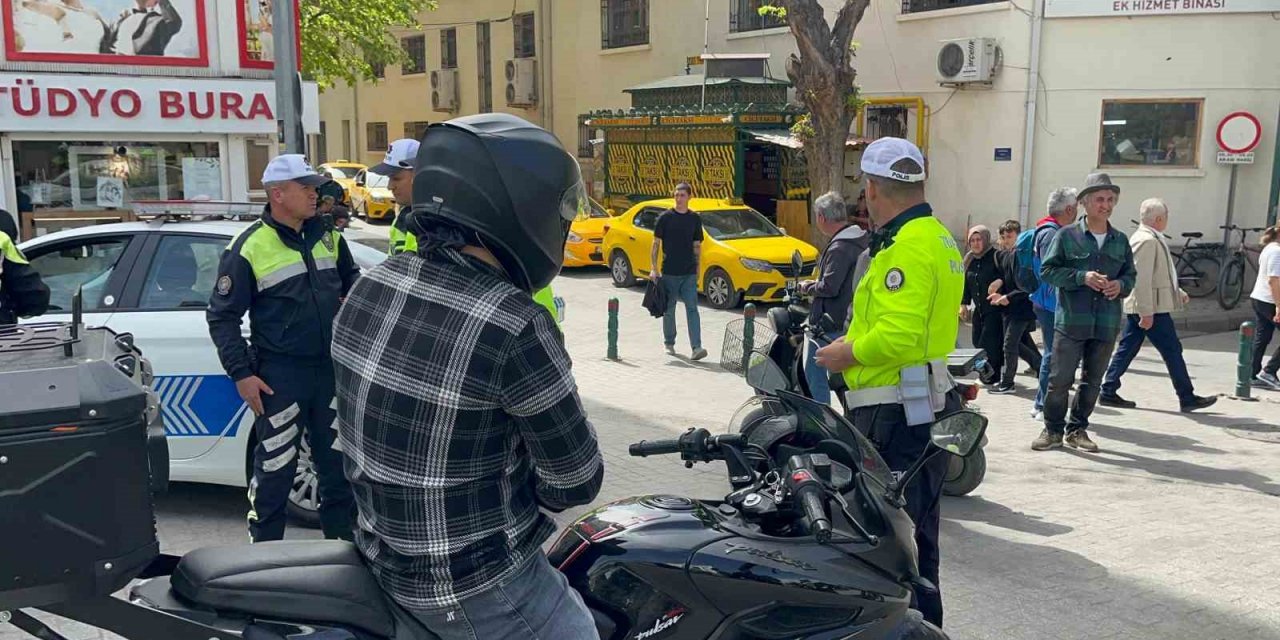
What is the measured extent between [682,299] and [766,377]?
843 cm

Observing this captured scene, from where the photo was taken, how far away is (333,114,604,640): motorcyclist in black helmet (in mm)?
2010

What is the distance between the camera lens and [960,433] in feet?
8.88

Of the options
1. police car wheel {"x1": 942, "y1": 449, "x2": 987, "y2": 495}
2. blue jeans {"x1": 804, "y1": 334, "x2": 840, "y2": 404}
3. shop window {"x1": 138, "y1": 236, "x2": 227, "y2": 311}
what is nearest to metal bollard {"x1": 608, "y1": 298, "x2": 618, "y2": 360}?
blue jeans {"x1": 804, "y1": 334, "x2": 840, "y2": 404}

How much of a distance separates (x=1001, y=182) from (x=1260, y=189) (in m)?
3.57

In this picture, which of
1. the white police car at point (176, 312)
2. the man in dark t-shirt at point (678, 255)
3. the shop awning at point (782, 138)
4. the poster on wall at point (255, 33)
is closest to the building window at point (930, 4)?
the shop awning at point (782, 138)

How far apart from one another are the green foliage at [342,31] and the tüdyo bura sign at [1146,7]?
1237 cm

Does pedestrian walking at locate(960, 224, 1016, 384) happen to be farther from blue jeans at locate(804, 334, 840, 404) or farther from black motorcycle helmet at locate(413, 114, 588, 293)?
black motorcycle helmet at locate(413, 114, 588, 293)

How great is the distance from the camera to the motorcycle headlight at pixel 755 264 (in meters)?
14.3

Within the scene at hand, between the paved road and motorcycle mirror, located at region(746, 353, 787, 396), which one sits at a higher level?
motorcycle mirror, located at region(746, 353, 787, 396)

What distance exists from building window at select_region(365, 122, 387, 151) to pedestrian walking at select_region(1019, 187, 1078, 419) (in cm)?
2947

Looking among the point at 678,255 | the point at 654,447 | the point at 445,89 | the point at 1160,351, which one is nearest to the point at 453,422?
the point at 654,447

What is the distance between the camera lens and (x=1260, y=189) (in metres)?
15.4

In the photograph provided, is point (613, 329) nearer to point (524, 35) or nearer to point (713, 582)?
point (713, 582)

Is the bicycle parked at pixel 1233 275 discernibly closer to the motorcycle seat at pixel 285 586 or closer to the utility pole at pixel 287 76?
the utility pole at pixel 287 76
